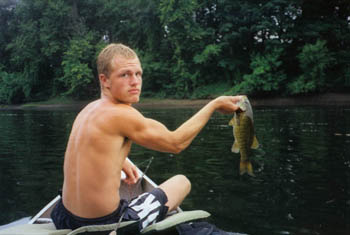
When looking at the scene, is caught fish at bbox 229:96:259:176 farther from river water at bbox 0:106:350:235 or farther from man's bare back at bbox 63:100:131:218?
river water at bbox 0:106:350:235

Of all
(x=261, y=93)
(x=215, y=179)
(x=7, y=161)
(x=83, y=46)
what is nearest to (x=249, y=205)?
(x=215, y=179)

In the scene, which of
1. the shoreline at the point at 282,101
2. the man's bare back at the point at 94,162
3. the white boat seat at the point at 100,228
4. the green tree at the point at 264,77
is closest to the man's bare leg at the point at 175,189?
the white boat seat at the point at 100,228

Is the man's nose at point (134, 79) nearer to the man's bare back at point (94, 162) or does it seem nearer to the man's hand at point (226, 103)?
the man's bare back at point (94, 162)

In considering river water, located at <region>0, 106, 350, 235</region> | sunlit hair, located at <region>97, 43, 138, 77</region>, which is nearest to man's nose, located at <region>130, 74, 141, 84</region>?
sunlit hair, located at <region>97, 43, 138, 77</region>

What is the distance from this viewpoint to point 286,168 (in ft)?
23.1

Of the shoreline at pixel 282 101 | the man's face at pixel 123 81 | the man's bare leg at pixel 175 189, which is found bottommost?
the shoreline at pixel 282 101

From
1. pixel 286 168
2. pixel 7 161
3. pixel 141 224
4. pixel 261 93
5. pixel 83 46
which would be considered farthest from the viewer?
pixel 83 46

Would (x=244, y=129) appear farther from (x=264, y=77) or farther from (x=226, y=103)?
(x=264, y=77)

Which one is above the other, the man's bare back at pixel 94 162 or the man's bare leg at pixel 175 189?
the man's bare back at pixel 94 162

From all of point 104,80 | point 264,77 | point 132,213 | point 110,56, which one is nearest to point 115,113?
point 104,80

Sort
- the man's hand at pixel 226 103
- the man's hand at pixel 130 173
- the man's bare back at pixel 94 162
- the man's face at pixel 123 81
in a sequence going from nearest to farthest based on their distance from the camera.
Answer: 1. the man's bare back at pixel 94 162
2. the man's face at pixel 123 81
3. the man's hand at pixel 226 103
4. the man's hand at pixel 130 173

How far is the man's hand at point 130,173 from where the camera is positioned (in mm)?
3764

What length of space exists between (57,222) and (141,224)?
0.59 metres

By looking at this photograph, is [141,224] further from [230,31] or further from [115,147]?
[230,31]
